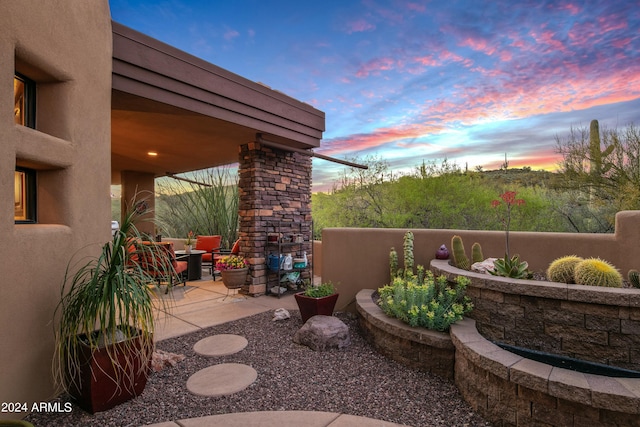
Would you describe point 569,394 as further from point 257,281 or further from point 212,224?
point 212,224

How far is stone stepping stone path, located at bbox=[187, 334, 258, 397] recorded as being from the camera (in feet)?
7.00

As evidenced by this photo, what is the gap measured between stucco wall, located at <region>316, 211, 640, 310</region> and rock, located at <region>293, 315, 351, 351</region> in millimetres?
1046

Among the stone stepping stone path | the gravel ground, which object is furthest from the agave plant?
the stone stepping stone path

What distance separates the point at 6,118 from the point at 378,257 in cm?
356

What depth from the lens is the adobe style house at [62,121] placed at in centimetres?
173

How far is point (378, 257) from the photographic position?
3.88 meters

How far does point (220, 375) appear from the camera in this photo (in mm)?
2350

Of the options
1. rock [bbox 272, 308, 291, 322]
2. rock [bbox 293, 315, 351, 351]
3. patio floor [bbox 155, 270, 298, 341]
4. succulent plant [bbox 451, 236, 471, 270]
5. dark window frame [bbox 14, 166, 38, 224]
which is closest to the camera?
dark window frame [bbox 14, 166, 38, 224]

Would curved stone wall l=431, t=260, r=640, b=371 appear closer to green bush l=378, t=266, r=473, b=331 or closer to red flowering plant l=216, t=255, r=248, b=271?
green bush l=378, t=266, r=473, b=331

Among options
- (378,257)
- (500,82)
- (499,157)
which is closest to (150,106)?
(378,257)

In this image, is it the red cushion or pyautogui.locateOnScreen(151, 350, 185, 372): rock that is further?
the red cushion

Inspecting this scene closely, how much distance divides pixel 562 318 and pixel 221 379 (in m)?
2.57

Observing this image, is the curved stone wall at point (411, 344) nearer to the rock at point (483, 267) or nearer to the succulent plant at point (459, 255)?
the rock at point (483, 267)

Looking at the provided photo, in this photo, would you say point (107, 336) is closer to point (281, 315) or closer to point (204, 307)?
point (281, 315)
